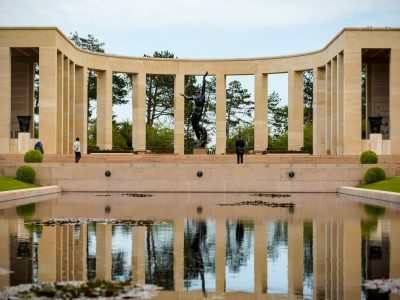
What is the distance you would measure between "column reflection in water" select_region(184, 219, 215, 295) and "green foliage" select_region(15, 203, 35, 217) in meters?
5.12

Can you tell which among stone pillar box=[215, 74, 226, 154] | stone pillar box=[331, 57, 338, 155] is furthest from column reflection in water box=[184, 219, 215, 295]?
stone pillar box=[215, 74, 226, 154]

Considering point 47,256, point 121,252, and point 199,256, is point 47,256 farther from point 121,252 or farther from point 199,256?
point 199,256

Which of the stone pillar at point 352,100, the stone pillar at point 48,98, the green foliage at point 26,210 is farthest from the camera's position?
the stone pillar at point 48,98

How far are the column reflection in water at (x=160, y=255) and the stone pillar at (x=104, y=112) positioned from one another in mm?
39694

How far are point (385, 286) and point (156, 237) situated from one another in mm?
6227

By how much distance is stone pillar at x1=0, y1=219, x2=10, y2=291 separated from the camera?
29.4 ft

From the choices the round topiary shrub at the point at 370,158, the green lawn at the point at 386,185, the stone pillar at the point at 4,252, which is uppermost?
the round topiary shrub at the point at 370,158

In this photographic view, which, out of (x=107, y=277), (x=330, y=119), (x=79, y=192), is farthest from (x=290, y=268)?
(x=330, y=119)

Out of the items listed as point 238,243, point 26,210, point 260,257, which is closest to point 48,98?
point 26,210

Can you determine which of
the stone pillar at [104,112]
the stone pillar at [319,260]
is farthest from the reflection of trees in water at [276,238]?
the stone pillar at [104,112]

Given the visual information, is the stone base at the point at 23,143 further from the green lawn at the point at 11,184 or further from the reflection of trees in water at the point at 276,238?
the reflection of trees in water at the point at 276,238

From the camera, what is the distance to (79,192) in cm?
3334

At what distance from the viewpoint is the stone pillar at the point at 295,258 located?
28.9 ft

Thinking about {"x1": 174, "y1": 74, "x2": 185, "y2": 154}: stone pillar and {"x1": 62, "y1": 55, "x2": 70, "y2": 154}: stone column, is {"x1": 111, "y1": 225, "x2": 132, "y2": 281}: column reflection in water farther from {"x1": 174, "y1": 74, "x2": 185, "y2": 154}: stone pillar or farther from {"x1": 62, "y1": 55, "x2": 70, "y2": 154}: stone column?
{"x1": 174, "y1": 74, "x2": 185, "y2": 154}: stone pillar
